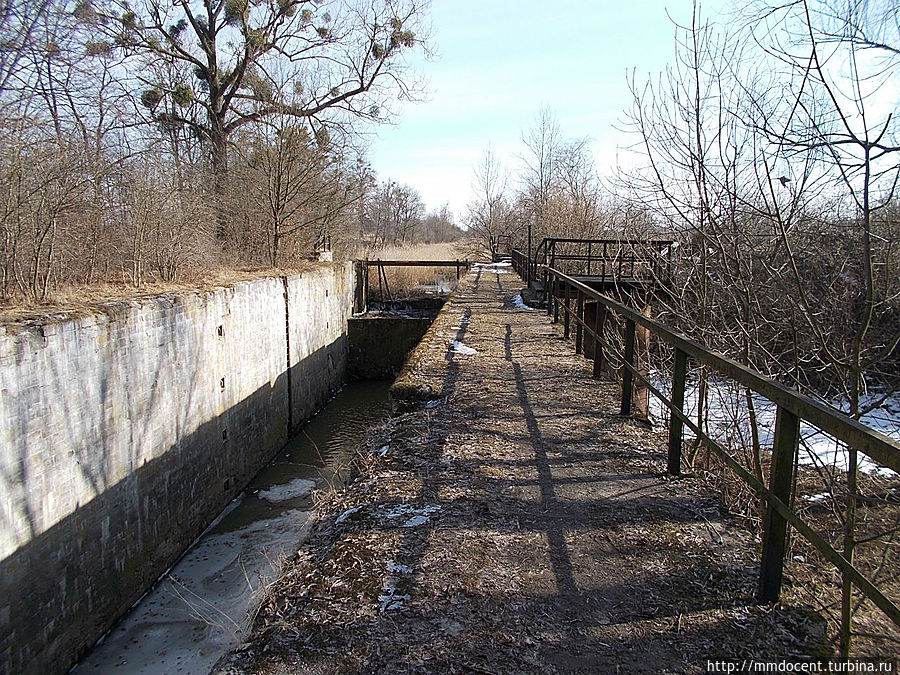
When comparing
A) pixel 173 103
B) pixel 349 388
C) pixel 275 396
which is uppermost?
pixel 173 103

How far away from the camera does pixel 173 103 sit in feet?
63.3

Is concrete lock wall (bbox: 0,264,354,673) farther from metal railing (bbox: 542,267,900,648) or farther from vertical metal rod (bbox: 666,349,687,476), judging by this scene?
metal railing (bbox: 542,267,900,648)

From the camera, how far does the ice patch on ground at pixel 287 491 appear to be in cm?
1039

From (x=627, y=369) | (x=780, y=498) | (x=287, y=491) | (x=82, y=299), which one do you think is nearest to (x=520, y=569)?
(x=780, y=498)

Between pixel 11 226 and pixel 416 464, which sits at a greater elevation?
pixel 11 226

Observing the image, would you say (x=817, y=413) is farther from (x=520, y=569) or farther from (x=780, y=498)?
(x=520, y=569)

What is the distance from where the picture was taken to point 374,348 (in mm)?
20188

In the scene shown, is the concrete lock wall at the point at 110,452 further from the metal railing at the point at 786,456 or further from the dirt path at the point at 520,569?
the metal railing at the point at 786,456

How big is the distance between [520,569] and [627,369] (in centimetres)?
253

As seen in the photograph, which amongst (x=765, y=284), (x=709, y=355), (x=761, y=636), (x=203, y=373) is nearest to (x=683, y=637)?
(x=761, y=636)

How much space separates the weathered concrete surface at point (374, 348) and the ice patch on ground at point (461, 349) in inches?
438

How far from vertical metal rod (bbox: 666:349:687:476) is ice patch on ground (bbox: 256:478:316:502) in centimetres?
793

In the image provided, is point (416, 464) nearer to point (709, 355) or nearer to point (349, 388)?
point (709, 355)

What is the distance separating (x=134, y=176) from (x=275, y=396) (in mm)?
5201
